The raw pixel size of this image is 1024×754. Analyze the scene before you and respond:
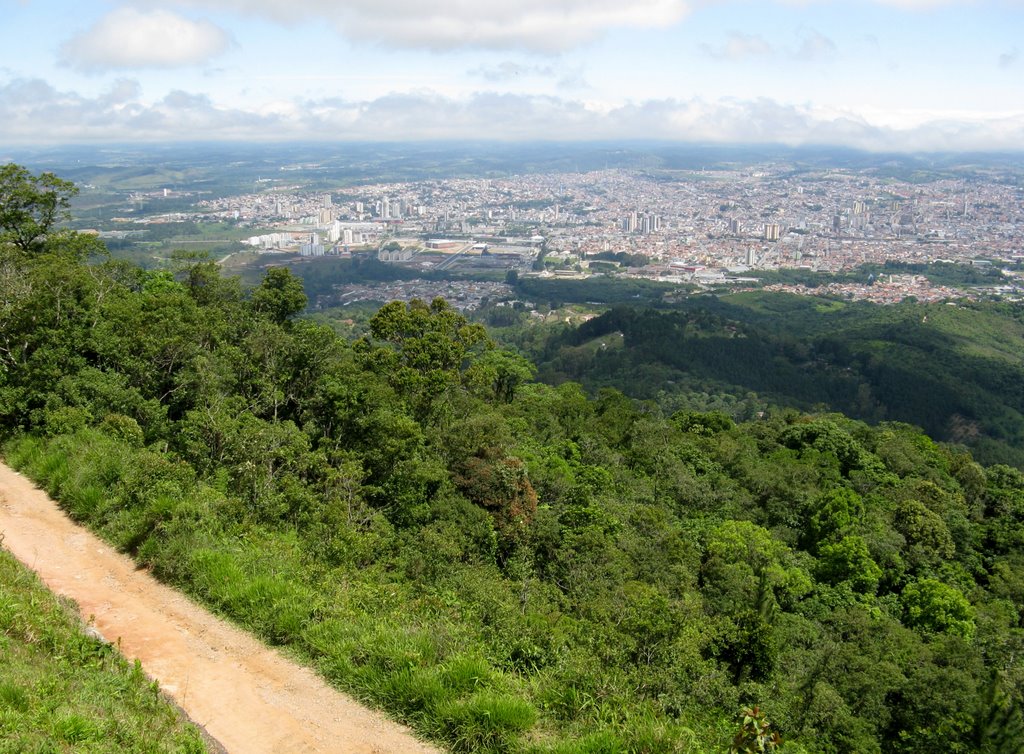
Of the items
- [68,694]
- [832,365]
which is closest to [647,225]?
[832,365]

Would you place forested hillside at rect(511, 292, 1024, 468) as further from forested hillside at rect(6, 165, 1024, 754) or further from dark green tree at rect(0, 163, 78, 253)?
dark green tree at rect(0, 163, 78, 253)

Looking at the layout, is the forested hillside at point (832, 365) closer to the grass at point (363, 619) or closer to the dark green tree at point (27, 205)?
the dark green tree at point (27, 205)

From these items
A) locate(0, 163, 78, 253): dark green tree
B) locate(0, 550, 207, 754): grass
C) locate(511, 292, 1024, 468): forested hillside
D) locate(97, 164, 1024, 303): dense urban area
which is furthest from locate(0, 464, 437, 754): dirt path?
locate(97, 164, 1024, 303): dense urban area

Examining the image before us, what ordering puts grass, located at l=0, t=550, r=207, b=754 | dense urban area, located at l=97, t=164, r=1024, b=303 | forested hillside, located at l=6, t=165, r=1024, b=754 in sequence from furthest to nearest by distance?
1. dense urban area, located at l=97, t=164, r=1024, b=303
2. forested hillside, located at l=6, t=165, r=1024, b=754
3. grass, located at l=0, t=550, r=207, b=754

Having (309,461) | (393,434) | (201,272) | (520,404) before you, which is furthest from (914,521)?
(201,272)

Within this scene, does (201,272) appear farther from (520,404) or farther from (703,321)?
(703,321)

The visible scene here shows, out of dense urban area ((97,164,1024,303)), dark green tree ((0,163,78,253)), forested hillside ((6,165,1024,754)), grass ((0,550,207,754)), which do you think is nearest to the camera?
grass ((0,550,207,754))
